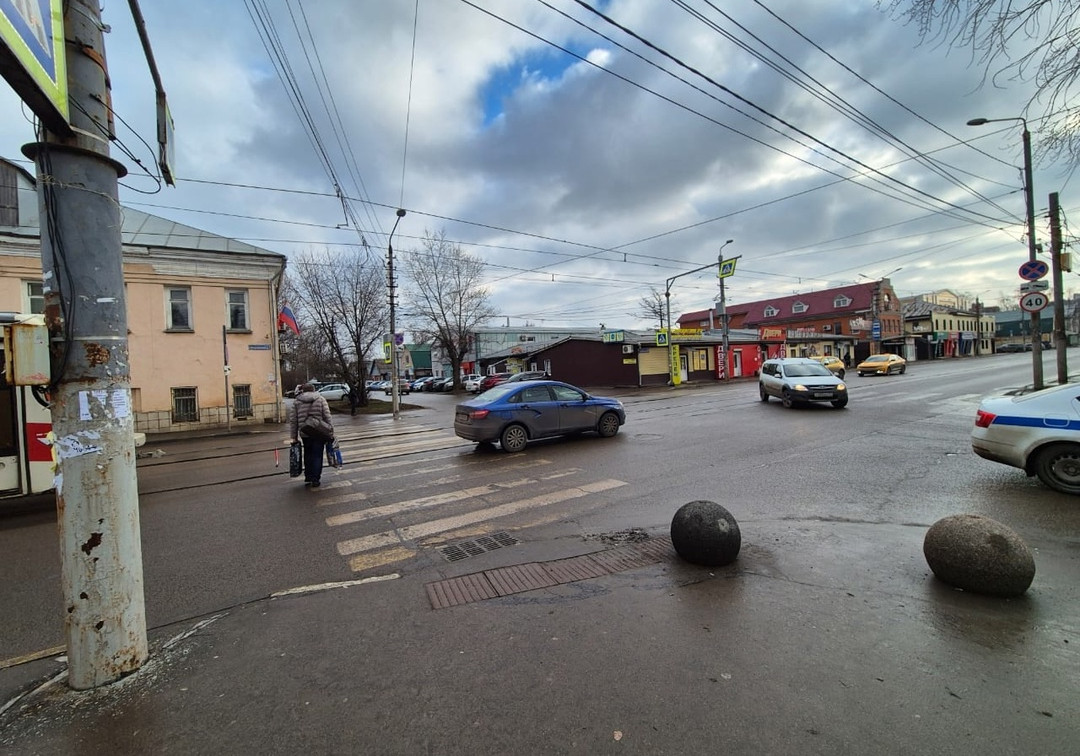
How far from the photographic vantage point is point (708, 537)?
4227mm

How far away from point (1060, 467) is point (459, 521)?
7.61 meters

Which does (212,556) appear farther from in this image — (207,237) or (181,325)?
(207,237)

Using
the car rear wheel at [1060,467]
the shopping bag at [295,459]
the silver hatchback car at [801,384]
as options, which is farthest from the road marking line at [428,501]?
the silver hatchback car at [801,384]

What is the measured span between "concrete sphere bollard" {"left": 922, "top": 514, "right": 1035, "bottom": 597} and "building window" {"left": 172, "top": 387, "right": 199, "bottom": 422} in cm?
2309

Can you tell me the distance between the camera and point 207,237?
20406mm

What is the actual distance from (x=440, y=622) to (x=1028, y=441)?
7.62 metres

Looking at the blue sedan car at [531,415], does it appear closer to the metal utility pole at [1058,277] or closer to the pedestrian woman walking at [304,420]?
the pedestrian woman walking at [304,420]

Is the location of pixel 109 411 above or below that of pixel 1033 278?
below

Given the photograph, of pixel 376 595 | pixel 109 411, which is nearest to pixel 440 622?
pixel 376 595

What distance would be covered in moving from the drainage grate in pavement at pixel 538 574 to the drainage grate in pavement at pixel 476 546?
1.72ft

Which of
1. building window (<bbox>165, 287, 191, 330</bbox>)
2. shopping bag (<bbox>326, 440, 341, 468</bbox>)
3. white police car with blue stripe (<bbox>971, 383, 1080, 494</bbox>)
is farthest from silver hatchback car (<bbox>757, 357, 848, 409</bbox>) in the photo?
building window (<bbox>165, 287, 191, 330</bbox>)

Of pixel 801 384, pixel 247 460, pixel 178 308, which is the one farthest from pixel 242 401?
pixel 801 384

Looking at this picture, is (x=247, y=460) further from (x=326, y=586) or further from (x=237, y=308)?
(x=237, y=308)

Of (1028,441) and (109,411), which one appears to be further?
(1028,441)
